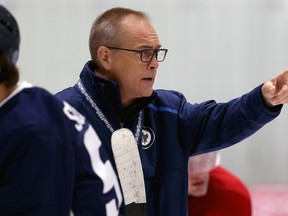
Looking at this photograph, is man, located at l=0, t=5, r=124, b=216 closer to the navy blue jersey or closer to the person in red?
the navy blue jersey

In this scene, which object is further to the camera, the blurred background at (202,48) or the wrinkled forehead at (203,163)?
the blurred background at (202,48)

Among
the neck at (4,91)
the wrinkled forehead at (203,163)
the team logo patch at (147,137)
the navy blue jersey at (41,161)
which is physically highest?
the neck at (4,91)

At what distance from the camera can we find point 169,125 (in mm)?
2354

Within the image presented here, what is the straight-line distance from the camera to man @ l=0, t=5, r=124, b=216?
4.50 ft

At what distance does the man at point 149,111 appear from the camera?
2.21 meters

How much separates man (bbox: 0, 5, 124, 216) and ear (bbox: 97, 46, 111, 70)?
2.76ft

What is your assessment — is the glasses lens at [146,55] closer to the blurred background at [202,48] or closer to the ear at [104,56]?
the ear at [104,56]

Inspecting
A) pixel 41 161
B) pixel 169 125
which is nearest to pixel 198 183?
pixel 169 125

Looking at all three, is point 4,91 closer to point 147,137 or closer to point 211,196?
point 147,137

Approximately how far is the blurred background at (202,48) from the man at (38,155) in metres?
3.12

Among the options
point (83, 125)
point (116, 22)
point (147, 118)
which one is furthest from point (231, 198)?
point (83, 125)

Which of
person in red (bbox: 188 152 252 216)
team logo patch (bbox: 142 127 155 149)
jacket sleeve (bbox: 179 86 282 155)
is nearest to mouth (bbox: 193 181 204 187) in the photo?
person in red (bbox: 188 152 252 216)

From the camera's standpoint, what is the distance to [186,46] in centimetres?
466

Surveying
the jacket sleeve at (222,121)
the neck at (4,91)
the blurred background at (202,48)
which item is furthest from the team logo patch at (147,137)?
the blurred background at (202,48)
